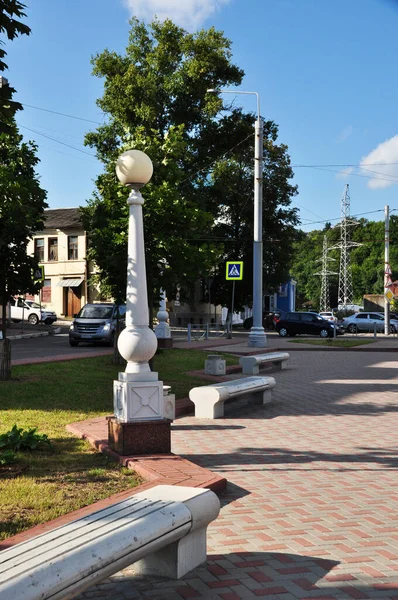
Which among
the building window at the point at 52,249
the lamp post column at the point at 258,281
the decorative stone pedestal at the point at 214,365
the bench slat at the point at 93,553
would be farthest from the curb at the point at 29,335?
the bench slat at the point at 93,553

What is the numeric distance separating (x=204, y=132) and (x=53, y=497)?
37.3 metres

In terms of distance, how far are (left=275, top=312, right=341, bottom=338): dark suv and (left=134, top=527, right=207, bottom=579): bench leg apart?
109 feet

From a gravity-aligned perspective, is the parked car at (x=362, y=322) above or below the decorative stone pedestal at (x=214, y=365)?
above

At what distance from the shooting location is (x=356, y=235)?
373 ft

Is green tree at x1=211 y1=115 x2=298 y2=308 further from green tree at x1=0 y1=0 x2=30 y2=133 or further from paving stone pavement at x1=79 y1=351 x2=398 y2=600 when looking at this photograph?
green tree at x1=0 y1=0 x2=30 y2=133

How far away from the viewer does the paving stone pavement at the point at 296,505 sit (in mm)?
3939

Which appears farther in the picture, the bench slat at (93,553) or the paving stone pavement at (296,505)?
the paving stone pavement at (296,505)

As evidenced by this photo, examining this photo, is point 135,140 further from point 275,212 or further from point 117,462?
point 275,212

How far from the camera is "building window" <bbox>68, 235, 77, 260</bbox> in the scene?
5269 cm

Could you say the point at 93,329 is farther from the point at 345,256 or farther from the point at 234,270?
the point at 345,256

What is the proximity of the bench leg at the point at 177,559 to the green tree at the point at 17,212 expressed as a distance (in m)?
7.94

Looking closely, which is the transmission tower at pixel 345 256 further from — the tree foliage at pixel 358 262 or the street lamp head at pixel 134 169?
the street lamp head at pixel 134 169

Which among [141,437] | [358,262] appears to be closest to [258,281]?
[141,437]

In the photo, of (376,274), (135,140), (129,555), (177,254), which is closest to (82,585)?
(129,555)
